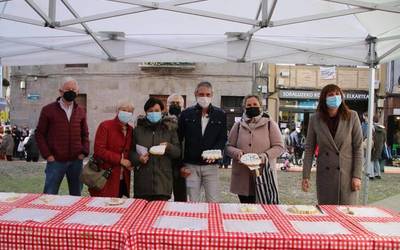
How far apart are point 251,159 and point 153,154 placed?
980 millimetres

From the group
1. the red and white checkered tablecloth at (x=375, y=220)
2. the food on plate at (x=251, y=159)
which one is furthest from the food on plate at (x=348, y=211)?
the food on plate at (x=251, y=159)

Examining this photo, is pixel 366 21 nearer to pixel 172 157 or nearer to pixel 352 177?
pixel 352 177

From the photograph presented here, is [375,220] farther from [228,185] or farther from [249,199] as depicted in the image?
[228,185]

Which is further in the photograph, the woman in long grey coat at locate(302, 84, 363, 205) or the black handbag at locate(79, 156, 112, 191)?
the black handbag at locate(79, 156, 112, 191)

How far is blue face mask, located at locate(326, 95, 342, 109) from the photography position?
4.02 m

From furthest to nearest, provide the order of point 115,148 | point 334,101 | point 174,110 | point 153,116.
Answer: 1. point 174,110
2. point 115,148
3. point 153,116
4. point 334,101

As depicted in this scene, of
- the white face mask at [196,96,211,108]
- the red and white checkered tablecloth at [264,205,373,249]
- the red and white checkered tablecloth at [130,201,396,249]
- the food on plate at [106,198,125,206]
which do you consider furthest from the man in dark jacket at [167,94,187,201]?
the red and white checkered tablecloth at [264,205,373,249]

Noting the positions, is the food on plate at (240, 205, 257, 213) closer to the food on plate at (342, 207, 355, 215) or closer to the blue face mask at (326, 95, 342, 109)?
the food on plate at (342, 207, 355, 215)

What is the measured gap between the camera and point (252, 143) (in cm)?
445

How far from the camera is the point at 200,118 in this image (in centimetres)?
452

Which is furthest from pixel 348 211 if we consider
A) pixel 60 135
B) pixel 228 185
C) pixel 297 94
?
pixel 297 94

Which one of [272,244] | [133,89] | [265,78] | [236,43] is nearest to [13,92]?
[133,89]

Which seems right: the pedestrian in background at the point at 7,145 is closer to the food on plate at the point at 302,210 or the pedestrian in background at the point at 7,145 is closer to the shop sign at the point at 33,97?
the shop sign at the point at 33,97

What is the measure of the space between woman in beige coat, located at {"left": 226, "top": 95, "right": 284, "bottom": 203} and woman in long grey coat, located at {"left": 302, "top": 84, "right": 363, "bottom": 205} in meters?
0.50
